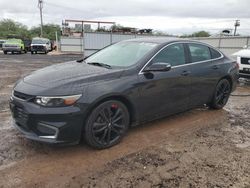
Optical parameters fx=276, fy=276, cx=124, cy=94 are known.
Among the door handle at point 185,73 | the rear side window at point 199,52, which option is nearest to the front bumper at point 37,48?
the rear side window at point 199,52

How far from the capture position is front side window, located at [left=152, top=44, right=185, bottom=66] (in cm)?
469

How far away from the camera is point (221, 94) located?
6172mm

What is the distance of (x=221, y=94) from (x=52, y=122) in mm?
4070

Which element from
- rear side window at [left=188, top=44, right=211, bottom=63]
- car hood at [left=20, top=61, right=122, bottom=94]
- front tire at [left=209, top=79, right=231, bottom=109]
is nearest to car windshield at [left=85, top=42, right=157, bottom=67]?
car hood at [left=20, top=61, right=122, bottom=94]

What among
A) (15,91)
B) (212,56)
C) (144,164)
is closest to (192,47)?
(212,56)

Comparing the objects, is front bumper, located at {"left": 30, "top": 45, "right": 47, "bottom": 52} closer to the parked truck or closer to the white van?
the white van

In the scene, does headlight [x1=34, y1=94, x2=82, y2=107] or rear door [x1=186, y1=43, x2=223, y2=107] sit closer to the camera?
headlight [x1=34, y1=94, x2=82, y2=107]

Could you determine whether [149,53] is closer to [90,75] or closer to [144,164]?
[90,75]

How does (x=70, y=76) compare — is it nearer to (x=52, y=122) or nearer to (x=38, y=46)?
(x=52, y=122)

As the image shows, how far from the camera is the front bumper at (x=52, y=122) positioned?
3537 mm

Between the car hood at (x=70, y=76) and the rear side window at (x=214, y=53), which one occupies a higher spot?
the rear side window at (x=214, y=53)

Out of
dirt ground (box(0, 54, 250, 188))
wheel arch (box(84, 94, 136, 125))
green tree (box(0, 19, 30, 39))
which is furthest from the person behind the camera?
green tree (box(0, 19, 30, 39))

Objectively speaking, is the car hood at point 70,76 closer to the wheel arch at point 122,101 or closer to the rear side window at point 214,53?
the wheel arch at point 122,101

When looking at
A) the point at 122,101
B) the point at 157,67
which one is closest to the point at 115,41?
the point at 157,67
